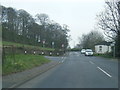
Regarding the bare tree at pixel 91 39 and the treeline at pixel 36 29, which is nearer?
the treeline at pixel 36 29

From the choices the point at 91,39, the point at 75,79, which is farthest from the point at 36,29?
the point at 75,79

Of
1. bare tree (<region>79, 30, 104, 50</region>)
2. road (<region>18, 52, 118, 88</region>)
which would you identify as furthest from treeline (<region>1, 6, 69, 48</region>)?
road (<region>18, 52, 118, 88</region>)

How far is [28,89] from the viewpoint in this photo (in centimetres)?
1189

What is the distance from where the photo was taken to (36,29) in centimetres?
9712

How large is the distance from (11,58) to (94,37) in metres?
115

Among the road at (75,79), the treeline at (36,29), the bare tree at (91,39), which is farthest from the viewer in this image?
the bare tree at (91,39)

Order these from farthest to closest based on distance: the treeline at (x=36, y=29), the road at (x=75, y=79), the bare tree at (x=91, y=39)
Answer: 1. the bare tree at (x=91, y=39)
2. the treeline at (x=36, y=29)
3. the road at (x=75, y=79)

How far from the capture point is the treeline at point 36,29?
7664 cm

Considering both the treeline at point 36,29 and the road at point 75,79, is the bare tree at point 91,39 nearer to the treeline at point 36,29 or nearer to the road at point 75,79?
the treeline at point 36,29

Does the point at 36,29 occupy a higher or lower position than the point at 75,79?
higher

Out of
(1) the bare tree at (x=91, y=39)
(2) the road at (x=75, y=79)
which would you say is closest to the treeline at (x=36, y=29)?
(1) the bare tree at (x=91, y=39)

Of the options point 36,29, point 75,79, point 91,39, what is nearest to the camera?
point 75,79

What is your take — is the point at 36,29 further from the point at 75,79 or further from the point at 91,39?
the point at 75,79

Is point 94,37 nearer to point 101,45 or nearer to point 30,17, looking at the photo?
point 101,45
